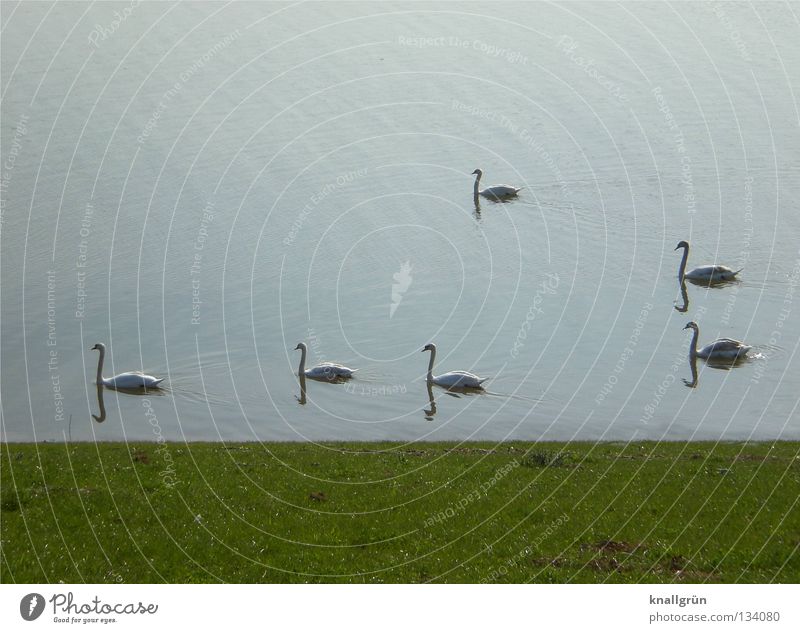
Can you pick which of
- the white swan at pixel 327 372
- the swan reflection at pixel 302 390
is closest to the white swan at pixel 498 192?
the white swan at pixel 327 372

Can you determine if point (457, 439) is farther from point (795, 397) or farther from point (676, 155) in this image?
point (676, 155)

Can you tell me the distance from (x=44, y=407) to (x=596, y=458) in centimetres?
1715

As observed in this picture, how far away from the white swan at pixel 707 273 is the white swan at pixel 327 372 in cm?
1599

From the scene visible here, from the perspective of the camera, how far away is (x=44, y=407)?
111 feet

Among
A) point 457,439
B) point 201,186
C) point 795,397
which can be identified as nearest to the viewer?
point 457,439

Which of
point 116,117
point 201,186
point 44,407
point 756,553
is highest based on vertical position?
point 116,117

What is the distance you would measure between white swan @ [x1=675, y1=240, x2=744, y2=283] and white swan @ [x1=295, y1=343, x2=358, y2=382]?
16.0 m

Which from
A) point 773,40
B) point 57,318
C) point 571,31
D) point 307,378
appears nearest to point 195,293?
point 57,318

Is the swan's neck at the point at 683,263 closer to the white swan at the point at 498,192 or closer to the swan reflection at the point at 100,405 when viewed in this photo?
the white swan at the point at 498,192

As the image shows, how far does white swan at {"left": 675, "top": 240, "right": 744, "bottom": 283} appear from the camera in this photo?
145ft

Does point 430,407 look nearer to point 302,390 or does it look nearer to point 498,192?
point 302,390

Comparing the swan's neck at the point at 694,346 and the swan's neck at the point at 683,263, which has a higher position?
the swan's neck at the point at 683,263

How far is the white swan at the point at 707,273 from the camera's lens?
145 feet

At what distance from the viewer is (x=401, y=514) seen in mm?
23219
